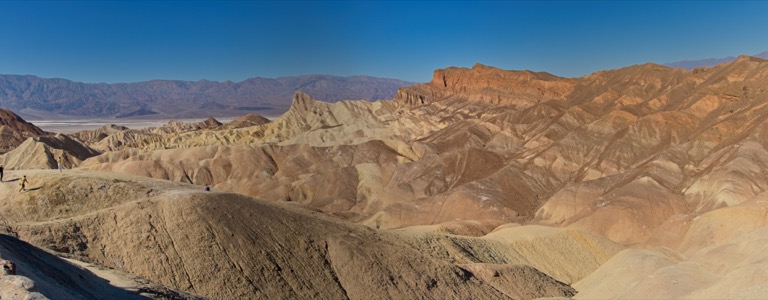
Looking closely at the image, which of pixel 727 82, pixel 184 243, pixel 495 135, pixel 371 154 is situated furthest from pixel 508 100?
pixel 184 243

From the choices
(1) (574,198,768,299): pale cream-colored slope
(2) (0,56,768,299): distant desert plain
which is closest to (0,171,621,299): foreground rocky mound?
(2) (0,56,768,299): distant desert plain

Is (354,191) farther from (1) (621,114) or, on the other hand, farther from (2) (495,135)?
(1) (621,114)

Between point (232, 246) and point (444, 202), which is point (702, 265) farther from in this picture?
point (444, 202)

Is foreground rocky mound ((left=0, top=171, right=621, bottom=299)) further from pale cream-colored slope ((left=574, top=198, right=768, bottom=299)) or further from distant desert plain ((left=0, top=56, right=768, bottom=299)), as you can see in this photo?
pale cream-colored slope ((left=574, top=198, right=768, bottom=299))

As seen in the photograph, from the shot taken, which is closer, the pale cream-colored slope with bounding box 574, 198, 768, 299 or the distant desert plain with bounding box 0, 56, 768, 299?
the distant desert plain with bounding box 0, 56, 768, 299

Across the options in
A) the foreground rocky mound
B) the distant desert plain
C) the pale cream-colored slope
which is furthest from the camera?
the pale cream-colored slope

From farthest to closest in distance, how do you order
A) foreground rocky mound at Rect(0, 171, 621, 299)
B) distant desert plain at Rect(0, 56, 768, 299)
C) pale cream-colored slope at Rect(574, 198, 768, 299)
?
pale cream-colored slope at Rect(574, 198, 768, 299) < distant desert plain at Rect(0, 56, 768, 299) < foreground rocky mound at Rect(0, 171, 621, 299)
